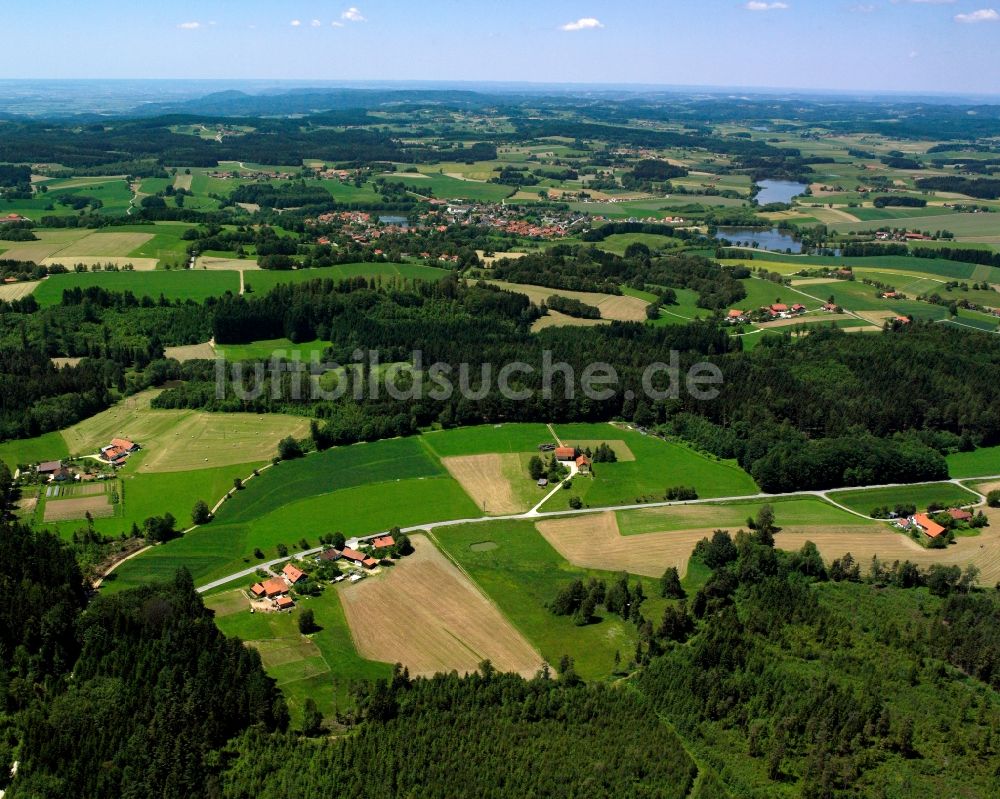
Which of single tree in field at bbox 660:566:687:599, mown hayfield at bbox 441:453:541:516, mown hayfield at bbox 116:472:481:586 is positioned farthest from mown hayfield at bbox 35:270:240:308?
single tree in field at bbox 660:566:687:599

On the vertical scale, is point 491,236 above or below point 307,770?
above

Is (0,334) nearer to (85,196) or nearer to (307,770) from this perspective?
(307,770)

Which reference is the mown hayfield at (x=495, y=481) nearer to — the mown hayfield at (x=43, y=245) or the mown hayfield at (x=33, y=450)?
the mown hayfield at (x=33, y=450)

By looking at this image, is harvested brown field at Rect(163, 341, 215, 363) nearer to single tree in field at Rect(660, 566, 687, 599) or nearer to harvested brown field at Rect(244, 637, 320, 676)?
harvested brown field at Rect(244, 637, 320, 676)

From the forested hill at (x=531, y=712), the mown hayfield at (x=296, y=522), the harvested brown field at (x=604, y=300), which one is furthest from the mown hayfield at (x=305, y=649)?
the harvested brown field at (x=604, y=300)

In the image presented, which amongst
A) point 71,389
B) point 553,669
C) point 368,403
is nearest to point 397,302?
point 368,403

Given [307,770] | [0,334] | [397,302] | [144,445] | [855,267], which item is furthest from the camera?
[855,267]
